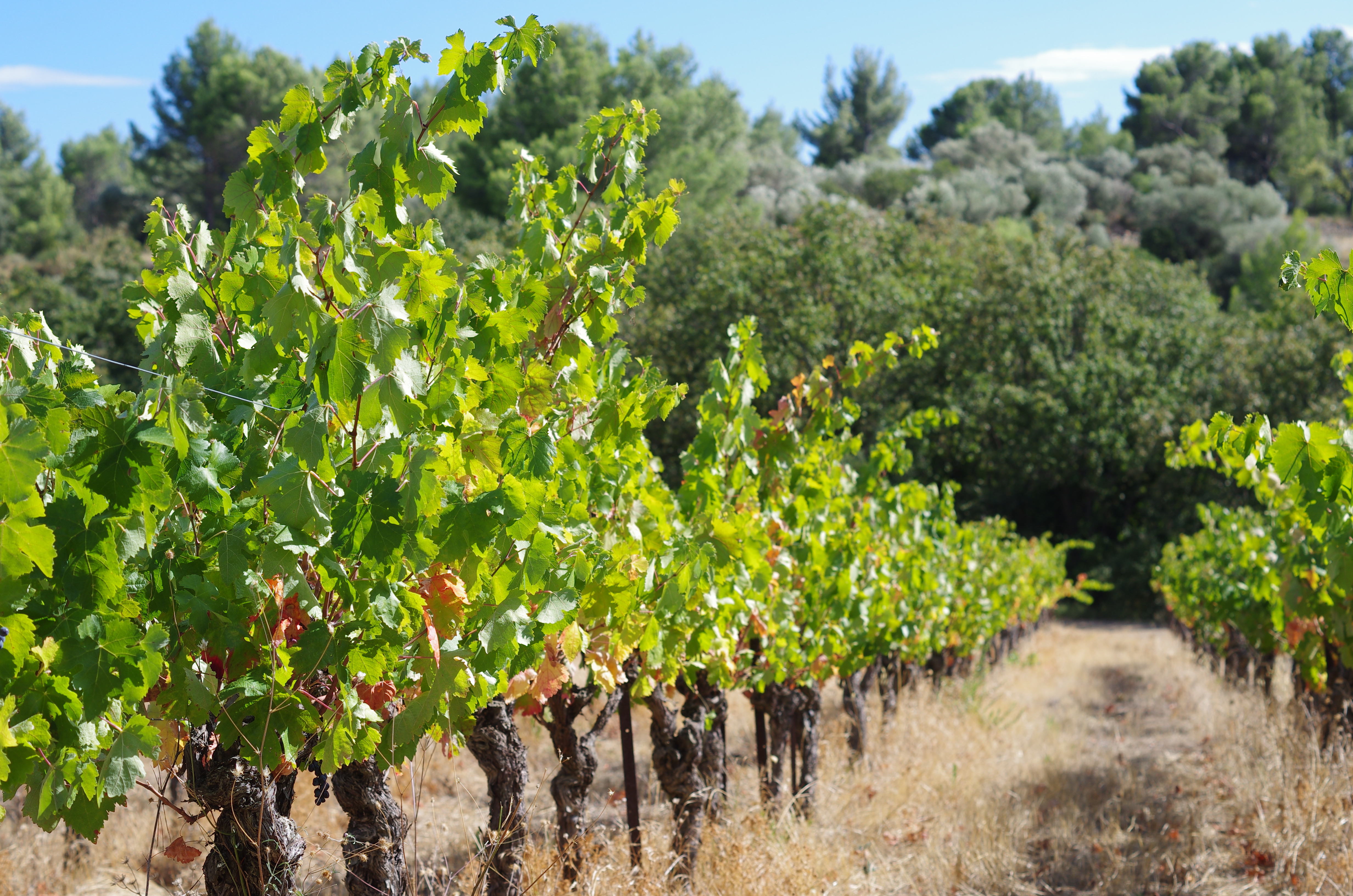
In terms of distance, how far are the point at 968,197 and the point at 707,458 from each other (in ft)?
114

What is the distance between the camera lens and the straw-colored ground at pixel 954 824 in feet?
13.6

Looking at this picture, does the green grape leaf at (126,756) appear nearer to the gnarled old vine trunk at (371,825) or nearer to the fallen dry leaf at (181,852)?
the fallen dry leaf at (181,852)

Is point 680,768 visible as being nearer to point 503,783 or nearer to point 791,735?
point 503,783

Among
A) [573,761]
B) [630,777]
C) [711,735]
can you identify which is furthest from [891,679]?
[573,761]

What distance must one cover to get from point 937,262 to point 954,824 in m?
16.6

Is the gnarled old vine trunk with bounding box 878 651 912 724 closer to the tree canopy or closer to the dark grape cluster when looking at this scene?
the dark grape cluster

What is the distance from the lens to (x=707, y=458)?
12.2ft

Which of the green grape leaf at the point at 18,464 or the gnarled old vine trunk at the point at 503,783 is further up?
the green grape leaf at the point at 18,464

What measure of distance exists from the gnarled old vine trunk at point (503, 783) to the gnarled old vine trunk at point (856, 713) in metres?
3.09

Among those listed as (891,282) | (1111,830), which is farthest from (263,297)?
(891,282)

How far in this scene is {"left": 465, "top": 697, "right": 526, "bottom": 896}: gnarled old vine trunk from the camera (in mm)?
3229

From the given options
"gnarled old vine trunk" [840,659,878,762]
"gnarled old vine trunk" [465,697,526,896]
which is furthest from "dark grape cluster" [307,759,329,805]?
"gnarled old vine trunk" [840,659,878,762]

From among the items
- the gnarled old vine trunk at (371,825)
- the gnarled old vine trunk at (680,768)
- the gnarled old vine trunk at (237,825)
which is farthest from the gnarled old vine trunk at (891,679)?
the gnarled old vine trunk at (237,825)

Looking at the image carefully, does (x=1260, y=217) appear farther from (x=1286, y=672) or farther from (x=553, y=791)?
(x=553, y=791)
